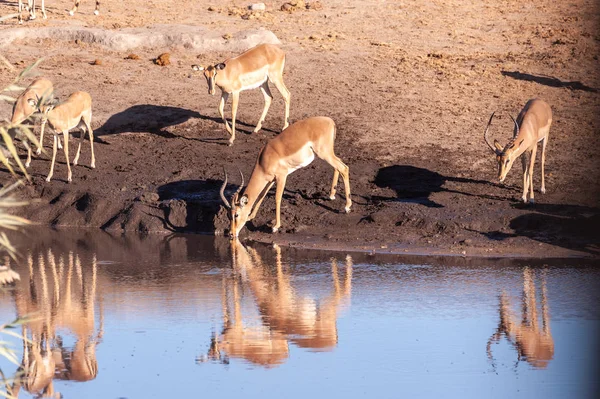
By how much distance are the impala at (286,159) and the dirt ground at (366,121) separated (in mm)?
361

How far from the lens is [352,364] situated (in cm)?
795

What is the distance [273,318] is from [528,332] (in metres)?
2.21

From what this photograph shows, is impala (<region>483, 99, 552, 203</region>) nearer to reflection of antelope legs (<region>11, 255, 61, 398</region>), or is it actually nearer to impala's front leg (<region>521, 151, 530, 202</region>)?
impala's front leg (<region>521, 151, 530, 202</region>)

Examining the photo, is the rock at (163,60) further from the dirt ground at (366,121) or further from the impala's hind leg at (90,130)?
the impala's hind leg at (90,130)

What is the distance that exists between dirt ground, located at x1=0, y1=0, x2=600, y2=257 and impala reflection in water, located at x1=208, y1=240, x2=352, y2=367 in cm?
177

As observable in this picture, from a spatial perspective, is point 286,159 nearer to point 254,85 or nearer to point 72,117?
point 254,85

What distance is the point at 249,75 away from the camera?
16.4m

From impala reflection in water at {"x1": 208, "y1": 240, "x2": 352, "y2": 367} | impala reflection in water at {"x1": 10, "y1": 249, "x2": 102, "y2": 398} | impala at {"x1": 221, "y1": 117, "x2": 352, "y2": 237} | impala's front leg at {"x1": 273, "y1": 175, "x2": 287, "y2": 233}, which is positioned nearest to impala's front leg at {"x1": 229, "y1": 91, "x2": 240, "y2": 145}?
impala at {"x1": 221, "y1": 117, "x2": 352, "y2": 237}

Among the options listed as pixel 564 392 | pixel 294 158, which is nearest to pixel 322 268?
pixel 294 158

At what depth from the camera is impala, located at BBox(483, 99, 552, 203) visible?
13.0m

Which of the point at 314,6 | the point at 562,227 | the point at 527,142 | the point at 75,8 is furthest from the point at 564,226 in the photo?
the point at 75,8

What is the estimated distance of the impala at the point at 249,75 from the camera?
53.2 feet

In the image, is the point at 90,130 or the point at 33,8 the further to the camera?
the point at 33,8

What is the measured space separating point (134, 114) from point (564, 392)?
35.6ft
